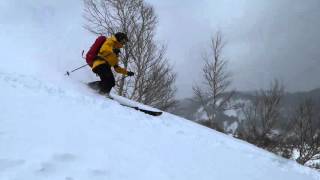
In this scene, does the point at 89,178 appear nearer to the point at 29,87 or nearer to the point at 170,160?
the point at 170,160

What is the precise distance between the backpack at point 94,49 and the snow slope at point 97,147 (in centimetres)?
213

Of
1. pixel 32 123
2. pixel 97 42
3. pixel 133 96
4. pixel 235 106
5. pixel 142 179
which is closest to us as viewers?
pixel 142 179

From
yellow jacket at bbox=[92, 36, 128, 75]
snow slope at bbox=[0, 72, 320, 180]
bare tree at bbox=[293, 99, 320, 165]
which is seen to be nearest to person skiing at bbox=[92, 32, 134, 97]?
yellow jacket at bbox=[92, 36, 128, 75]

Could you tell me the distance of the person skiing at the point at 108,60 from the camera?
1082 cm

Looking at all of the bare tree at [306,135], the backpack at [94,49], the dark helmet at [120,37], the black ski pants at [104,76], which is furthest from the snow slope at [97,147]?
the bare tree at [306,135]

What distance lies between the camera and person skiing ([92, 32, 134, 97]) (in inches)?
426

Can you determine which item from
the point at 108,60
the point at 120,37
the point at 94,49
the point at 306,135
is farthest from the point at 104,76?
the point at 306,135

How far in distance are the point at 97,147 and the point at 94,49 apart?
6039 millimetres

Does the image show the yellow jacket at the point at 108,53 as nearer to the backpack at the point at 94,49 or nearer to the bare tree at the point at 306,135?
the backpack at the point at 94,49

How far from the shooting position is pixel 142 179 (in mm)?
4742

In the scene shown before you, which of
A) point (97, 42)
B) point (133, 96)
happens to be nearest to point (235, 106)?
point (133, 96)

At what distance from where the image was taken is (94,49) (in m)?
11.0

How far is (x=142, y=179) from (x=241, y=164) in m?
2.75

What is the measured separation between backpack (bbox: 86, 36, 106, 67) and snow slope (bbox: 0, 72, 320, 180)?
2133 millimetres
